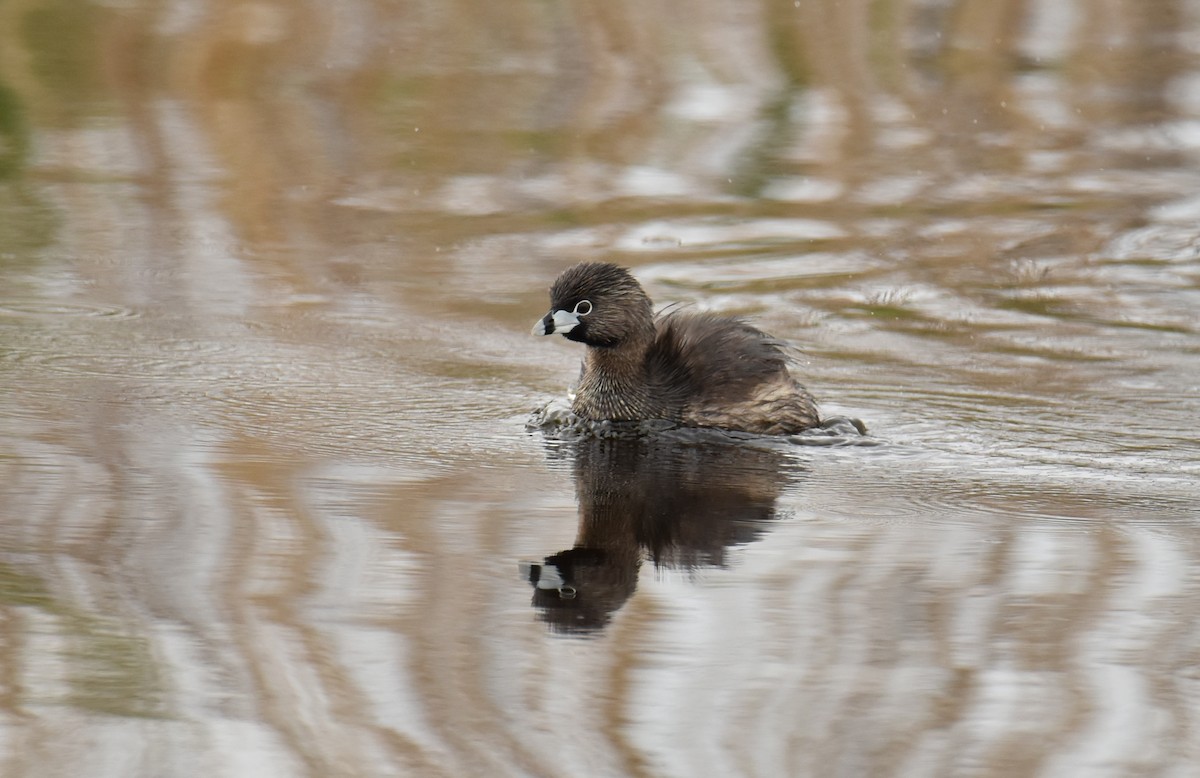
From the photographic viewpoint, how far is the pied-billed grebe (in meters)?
9.05

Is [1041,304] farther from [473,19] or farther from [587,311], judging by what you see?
[473,19]

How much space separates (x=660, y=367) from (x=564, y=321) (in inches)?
22.6

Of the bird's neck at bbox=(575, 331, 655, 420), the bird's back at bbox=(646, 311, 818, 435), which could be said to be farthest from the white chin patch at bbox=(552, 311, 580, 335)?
the bird's back at bbox=(646, 311, 818, 435)

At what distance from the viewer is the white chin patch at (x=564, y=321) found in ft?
29.5

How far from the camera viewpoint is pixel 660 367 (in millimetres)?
9312

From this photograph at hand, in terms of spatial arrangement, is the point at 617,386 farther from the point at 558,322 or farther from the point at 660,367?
the point at 558,322

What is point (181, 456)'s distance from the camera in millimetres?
7977

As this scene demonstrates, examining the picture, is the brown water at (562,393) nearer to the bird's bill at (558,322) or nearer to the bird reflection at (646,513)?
the bird reflection at (646,513)

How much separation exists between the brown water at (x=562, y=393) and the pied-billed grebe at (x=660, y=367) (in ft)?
0.97

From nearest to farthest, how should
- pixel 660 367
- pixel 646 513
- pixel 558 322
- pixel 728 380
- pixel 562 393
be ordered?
1. pixel 646 513
2. pixel 558 322
3. pixel 728 380
4. pixel 660 367
5. pixel 562 393

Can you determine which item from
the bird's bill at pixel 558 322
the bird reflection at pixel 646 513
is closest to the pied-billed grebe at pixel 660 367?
the bird's bill at pixel 558 322

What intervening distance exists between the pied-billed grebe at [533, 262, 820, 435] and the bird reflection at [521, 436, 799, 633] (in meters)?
0.22

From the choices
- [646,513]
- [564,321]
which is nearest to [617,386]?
[564,321]

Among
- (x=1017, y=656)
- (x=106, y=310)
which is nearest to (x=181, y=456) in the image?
(x=106, y=310)
